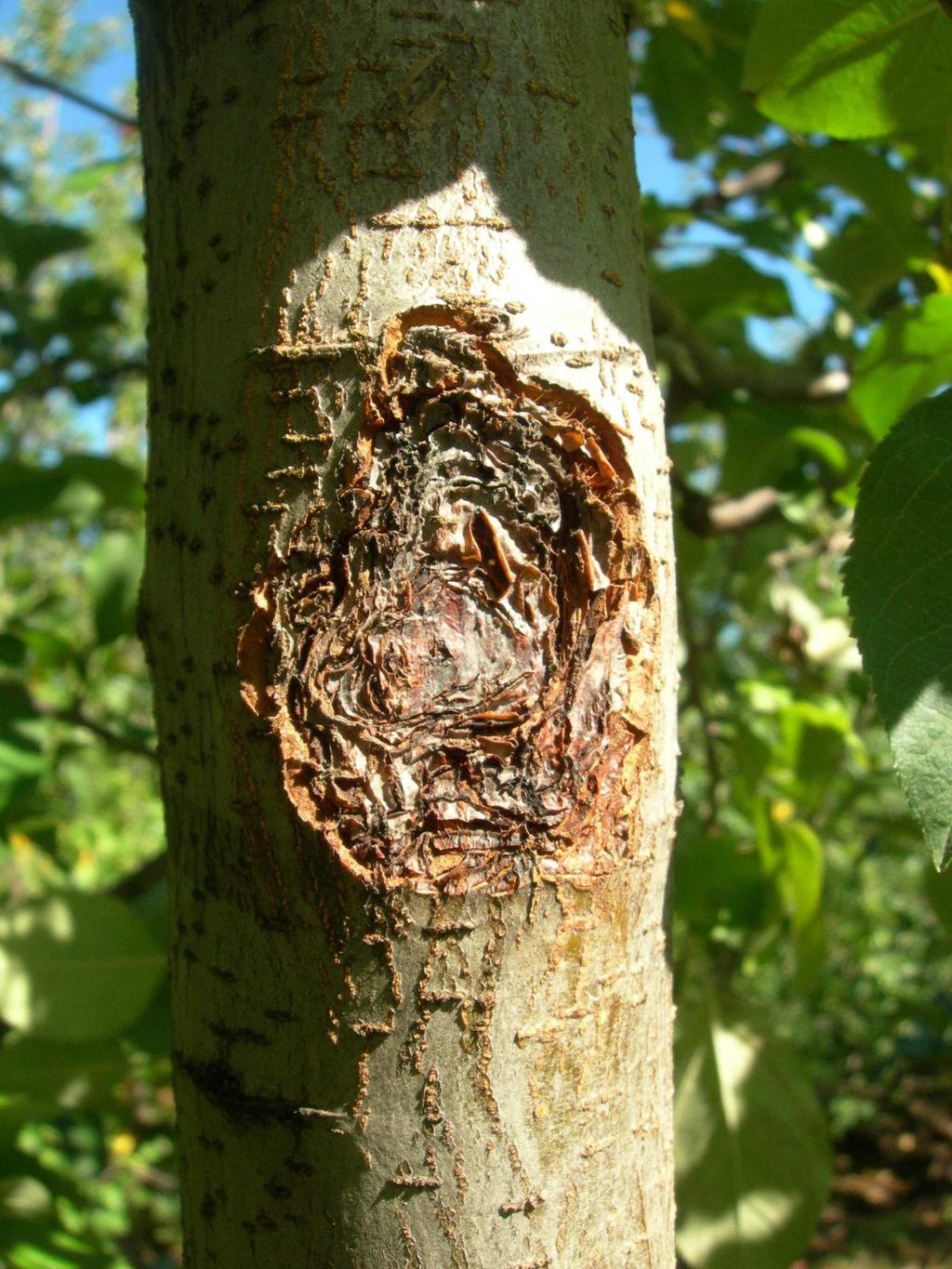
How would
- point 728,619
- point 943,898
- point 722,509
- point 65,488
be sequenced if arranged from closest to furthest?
point 943,898 < point 65,488 < point 722,509 < point 728,619

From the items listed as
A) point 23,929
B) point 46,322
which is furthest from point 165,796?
point 46,322

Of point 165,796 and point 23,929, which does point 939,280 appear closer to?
point 165,796

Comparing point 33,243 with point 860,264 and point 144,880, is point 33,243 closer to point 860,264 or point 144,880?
point 144,880

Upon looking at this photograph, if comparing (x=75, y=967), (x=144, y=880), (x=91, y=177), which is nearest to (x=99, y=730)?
(x=144, y=880)

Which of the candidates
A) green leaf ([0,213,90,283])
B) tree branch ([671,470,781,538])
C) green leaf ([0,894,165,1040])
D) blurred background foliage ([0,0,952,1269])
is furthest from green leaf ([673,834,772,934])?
green leaf ([0,213,90,283])

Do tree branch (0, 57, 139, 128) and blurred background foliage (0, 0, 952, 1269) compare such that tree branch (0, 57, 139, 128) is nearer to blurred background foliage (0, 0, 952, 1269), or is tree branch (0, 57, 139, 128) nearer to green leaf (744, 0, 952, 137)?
blurred background foliage (0, 0, 952, 1269)

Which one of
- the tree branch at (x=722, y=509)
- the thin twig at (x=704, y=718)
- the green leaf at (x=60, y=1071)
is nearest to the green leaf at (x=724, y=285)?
the tree branch at (x=722, y=509)
